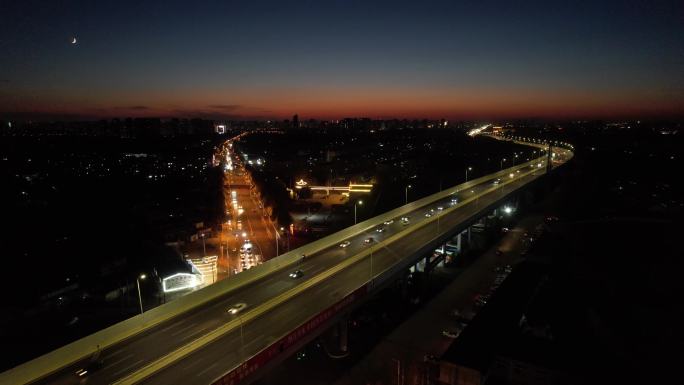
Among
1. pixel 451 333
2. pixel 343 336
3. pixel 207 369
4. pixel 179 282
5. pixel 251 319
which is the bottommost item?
pixel 451 333

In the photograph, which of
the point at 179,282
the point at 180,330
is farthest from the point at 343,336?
the point at 179,282

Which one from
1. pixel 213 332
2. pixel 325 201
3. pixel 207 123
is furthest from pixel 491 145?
pixel 207 123

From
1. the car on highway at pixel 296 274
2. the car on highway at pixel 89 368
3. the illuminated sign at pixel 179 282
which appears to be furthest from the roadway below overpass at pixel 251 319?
the illuminated sign at pixel 179 282

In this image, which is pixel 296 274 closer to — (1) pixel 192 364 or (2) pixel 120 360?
(1) pixel 192 364

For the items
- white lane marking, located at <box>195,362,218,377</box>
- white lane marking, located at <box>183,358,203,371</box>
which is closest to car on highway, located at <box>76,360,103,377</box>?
white lane marking, located at <box>183,358,203,371</box>

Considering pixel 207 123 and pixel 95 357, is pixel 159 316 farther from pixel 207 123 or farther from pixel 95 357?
pixel 207 123

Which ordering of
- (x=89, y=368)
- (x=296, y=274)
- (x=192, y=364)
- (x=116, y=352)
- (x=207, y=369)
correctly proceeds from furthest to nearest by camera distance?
(x=296, y=274)
(x=116, y=352)
(x=192, y=364)
(x=207, y=369)
(x=89, y=368)

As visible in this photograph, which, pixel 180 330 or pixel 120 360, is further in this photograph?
pixel 180 330
